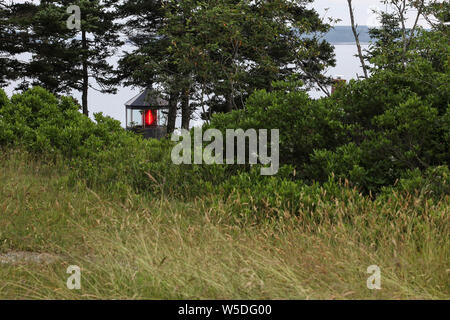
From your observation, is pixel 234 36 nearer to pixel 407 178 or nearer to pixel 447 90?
pixel 447 90

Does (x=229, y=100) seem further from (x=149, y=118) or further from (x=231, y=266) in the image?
(x=231, y=266)

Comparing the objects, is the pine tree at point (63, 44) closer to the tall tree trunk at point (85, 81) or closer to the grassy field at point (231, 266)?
the tall tree trunk at point (85, 81)

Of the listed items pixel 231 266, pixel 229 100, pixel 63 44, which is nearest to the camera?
pixel 231 266

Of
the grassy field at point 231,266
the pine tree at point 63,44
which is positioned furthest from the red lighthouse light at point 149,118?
the grassy field at point 231,266

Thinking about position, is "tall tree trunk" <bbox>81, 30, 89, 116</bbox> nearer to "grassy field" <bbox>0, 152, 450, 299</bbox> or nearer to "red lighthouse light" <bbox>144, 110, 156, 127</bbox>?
"red lighthouse light" <bbox>144, 110, 156, 127</bbox>

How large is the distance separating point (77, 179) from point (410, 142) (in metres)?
5.69

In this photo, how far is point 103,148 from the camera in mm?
10320

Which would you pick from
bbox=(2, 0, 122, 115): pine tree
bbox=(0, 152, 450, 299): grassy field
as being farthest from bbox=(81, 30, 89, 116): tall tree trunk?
bbox=(0, 152, 450, 299): grassy field

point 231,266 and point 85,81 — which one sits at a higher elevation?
point 85,81

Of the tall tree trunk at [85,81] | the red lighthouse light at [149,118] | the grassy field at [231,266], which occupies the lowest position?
the grassy field at [231,266]

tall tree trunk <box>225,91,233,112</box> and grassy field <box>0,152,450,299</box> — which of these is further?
tall tree trunk <box>225,91,233,112</box>

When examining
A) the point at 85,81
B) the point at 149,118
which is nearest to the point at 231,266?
the point at 149,118

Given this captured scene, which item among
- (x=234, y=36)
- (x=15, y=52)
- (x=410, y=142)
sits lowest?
(x=410, y=142)
